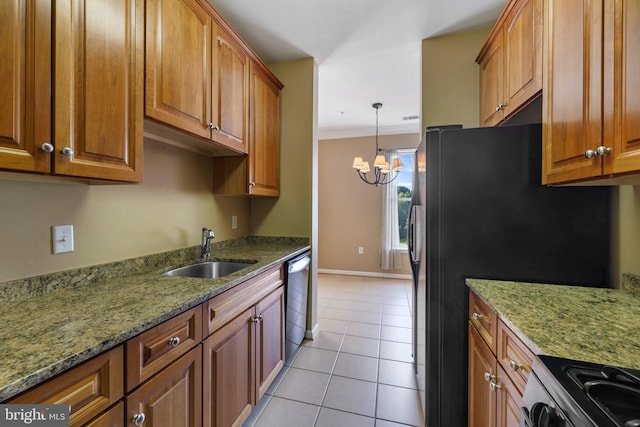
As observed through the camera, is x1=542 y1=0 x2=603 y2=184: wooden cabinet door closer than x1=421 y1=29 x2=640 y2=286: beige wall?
Yes

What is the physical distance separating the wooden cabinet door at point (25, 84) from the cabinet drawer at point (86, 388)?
1.99 ft

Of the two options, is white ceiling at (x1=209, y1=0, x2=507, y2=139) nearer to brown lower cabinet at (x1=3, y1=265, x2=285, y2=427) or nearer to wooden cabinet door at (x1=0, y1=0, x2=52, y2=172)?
wooden cabinet door at (x1=0, y1=0, x2=52, y2=172)

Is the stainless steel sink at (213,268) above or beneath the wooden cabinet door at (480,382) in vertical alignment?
above

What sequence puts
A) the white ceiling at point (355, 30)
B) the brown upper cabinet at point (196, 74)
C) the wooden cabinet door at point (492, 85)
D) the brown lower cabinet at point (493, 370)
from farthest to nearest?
the white ceiling at point (355, 30)
the wooden cabinet door at point (492, 85)
the brown upper cabinet at point (196, 74)
the brown lower cabinet at point (493, 370)

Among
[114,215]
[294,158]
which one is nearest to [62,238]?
[114,215]

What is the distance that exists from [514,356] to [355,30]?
237 cm

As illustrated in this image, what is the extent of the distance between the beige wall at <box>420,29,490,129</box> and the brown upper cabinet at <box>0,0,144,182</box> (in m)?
2.04

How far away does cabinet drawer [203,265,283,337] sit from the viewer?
1174mm

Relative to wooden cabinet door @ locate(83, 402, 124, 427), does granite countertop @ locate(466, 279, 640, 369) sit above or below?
above

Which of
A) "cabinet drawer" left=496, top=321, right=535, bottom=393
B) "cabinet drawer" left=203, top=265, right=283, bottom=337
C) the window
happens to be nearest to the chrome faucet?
"cabinet drawer" left=203, top=265, right=283, bottom=337

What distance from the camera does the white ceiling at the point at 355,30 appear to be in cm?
193

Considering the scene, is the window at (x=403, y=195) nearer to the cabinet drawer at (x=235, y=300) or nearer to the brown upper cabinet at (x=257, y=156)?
the brown upper cabinet at (x=257, y=156)

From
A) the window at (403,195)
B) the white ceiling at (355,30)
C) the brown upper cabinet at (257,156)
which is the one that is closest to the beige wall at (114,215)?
the brown upper cabinet at (257,156)

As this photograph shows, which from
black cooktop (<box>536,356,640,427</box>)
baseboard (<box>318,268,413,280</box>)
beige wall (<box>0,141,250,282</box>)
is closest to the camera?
black cooktop (<box>536,356,640,427</box>)
